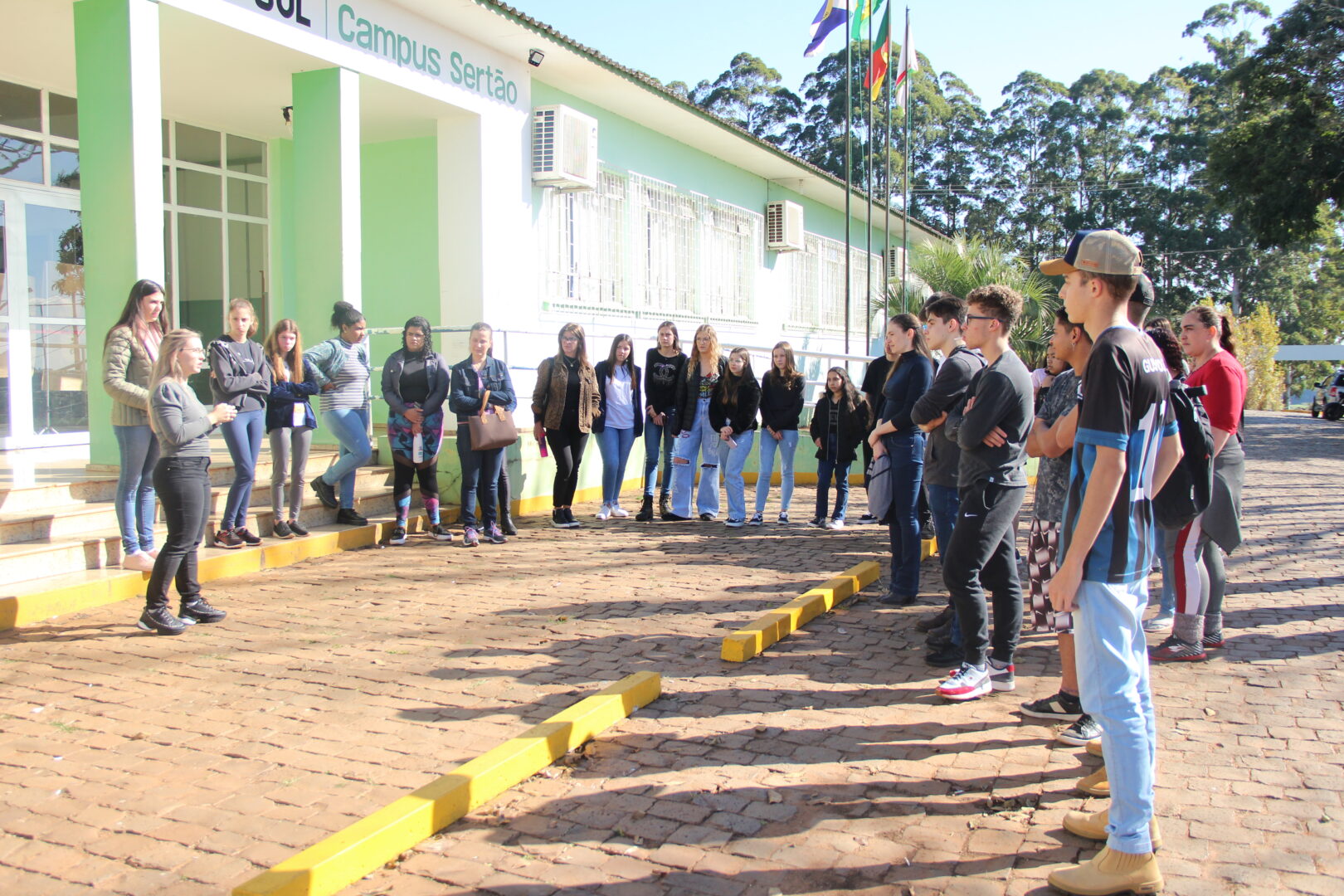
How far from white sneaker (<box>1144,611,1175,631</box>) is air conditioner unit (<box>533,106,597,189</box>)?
9.12m

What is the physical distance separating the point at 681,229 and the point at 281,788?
45.9 ft

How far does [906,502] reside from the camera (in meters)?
6.91

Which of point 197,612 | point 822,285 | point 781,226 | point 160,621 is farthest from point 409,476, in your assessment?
point 822,285

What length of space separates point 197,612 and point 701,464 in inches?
221

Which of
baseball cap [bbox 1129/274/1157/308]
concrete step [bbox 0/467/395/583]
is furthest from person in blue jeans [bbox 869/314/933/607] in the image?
concrete step [bbox 0/467/395/583]

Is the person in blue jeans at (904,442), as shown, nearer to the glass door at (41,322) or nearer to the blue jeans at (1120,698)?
the blue jeans at (1120,698)

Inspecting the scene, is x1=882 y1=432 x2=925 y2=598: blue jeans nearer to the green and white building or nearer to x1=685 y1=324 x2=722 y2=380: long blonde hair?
x1=685 y1=324 x2=722 y2=380: long blonde hair

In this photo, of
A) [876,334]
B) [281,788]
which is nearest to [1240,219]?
[876,334]

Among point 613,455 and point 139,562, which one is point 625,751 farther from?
point 613,455

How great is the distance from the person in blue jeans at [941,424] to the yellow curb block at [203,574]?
202 inches

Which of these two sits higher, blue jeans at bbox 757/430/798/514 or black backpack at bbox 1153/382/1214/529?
black backpack at bbox 1153/382/1214/529

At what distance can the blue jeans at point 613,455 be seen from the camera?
10594mm

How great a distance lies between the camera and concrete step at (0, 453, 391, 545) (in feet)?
22.9

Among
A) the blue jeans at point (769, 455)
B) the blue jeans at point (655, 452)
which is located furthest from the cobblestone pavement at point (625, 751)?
the blue jeans at point (655, 452)
